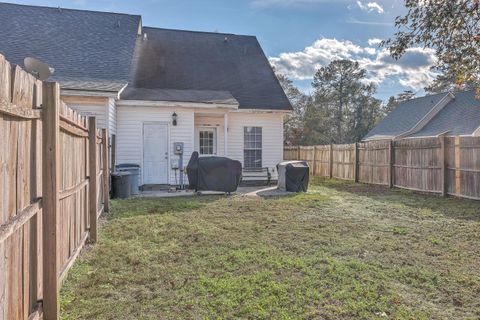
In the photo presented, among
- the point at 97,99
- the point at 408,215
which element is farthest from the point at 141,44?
the point at 408,215

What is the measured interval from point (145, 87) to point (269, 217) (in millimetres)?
8887

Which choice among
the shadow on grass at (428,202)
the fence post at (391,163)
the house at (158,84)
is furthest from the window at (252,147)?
the fence post at (391,163)

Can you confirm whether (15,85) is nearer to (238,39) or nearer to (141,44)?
(141,44)

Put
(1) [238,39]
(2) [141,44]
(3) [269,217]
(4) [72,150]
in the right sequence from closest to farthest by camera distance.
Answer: (4) [72,150]
(3) [269,217]
(2) [141,44]
(1) [238,39]

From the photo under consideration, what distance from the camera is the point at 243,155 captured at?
14125mm

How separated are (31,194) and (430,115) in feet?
78.3

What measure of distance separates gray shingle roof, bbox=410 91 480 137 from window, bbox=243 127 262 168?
37.7 feet

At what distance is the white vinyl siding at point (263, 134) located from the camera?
45.8 feet

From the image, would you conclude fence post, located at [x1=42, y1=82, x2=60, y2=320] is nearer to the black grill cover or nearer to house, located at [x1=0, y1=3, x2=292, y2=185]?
the black grill cover

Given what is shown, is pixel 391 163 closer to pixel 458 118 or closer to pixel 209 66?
pixel 209 66

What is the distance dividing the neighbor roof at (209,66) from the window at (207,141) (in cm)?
166

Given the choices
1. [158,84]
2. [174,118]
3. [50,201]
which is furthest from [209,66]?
[50,201]

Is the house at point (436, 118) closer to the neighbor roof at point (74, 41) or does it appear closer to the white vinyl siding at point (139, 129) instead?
the white vinyl siding at point (139, 129)

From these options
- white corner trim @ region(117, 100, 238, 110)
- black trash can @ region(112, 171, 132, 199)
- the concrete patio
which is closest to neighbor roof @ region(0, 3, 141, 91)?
white corner trim @ region(117, 100, 238, 110)
